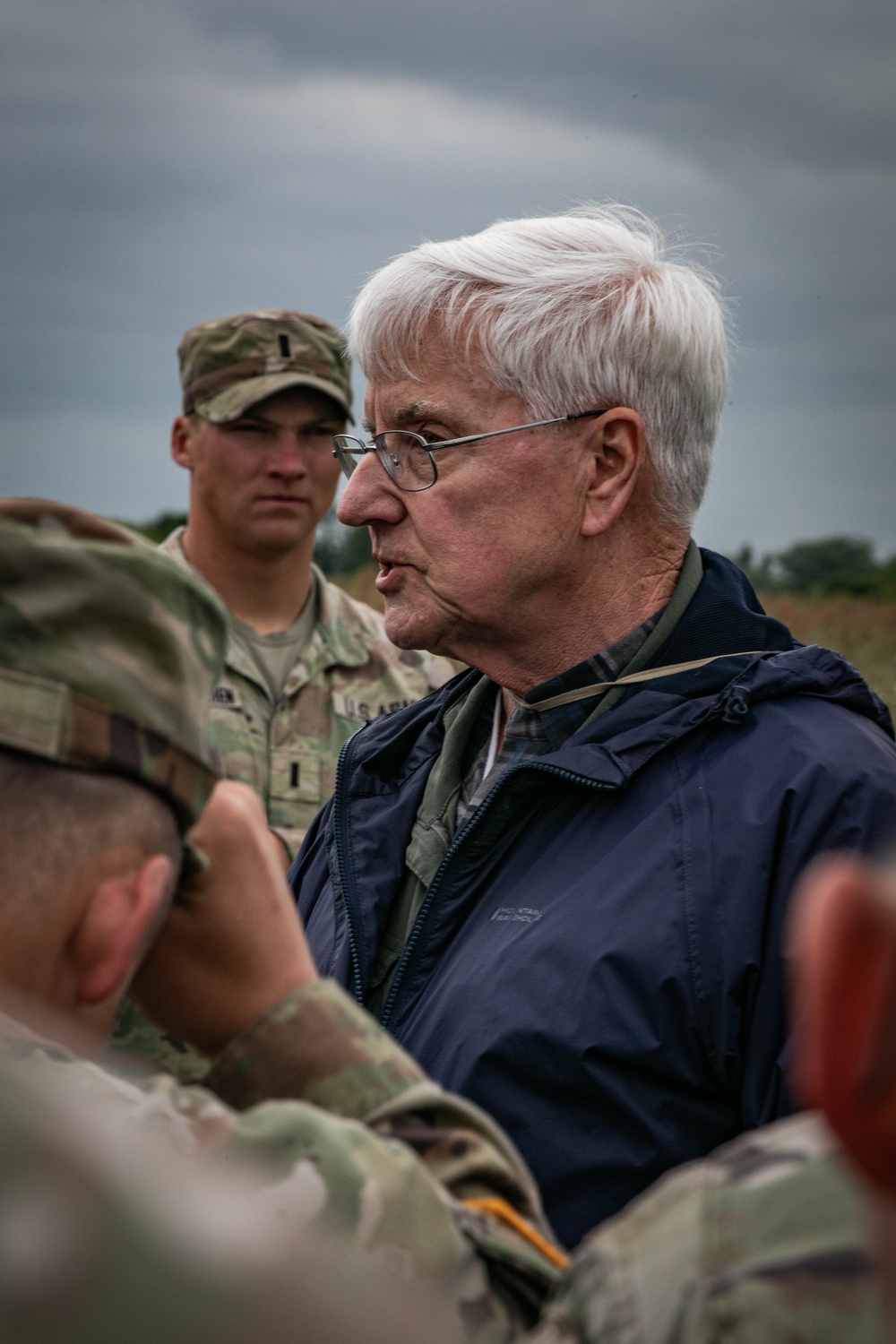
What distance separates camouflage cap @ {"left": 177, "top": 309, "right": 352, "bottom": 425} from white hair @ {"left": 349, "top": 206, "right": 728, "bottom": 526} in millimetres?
2440

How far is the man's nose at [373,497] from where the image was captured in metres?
3.09

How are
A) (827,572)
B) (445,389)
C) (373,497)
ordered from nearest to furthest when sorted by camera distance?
(445,389) < (373,497) < (827,572)

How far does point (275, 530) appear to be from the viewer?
5418mm

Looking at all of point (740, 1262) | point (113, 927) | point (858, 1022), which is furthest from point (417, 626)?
point (858, 1022)

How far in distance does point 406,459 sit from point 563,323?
1.41 ft

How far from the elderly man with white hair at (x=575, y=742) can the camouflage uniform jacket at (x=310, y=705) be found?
2.00 metres

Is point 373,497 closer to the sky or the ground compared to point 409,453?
closer to the ground

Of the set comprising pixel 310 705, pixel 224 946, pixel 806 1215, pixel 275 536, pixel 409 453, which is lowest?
pixel 310 705

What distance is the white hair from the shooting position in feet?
9.52

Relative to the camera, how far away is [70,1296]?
2.29 ft

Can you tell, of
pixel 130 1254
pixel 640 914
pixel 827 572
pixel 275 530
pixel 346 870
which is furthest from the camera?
pixel 827 572

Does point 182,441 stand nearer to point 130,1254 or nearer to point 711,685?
point 711,685

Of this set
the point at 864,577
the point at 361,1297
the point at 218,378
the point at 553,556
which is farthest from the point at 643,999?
the point at 864,577

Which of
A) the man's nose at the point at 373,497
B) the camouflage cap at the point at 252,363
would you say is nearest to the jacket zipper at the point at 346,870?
the man's nose at the point at 373,497
